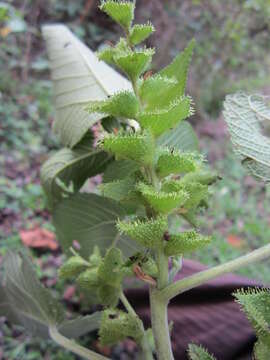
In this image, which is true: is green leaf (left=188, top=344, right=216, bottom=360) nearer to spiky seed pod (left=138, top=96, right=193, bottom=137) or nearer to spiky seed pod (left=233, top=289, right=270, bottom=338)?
spiky seed pod (left=233, top=289, right=270, bottom=338)

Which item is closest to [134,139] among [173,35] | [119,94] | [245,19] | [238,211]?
[119,94]

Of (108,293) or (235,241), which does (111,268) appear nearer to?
(108,293)

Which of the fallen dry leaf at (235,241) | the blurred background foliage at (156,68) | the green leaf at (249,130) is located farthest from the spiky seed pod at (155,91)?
the fallen dry leaf at (235,241)

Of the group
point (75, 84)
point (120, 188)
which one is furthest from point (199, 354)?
point (75, 84)

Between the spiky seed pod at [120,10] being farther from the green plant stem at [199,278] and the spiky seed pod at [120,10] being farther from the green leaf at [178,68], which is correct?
the green plant stem at [199,278]

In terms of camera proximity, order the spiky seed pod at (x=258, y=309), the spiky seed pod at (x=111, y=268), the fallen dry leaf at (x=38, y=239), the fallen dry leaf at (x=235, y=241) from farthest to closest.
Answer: the fallen dry leaf at (x=235, y=241) → the fallen dry leaf at (x=38, y=239) → the spiky seed pod at (x=111, y=268) → the spiky seed pod at (x=258, y=309)

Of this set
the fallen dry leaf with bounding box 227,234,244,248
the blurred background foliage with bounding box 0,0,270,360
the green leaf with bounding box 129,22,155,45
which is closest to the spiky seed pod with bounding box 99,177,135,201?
the green leaf with bounding box 129,22,155,45

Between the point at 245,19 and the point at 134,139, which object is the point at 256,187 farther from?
the point at 134,139
